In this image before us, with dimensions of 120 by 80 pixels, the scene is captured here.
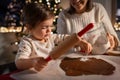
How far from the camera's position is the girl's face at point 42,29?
96 centimetres

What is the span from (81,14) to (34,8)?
692 millimetres

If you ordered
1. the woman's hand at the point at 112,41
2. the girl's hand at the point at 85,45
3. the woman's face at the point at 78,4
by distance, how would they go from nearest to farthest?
the girl's hand at the point at 85,45 → the woman's hand at the point at 112,41 → the woman's face at the point at 78,4

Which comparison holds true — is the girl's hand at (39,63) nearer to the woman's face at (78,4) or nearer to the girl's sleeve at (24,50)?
the girl's sleeve at (24,50)

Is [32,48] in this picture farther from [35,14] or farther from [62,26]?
[62,26]

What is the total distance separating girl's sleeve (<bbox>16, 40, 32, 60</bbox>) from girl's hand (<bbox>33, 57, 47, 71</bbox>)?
82 mm

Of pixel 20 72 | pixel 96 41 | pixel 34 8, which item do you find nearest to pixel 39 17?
pixel 34 8

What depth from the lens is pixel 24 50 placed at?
3.07ft

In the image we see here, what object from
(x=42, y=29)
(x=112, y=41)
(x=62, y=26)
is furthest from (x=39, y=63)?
(x=62, y=26)

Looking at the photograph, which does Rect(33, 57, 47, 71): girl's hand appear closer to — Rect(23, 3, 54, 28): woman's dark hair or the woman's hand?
Rect(23, 3, 54, 28): woman's dark hair

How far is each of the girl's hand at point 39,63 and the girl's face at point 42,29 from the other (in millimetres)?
179

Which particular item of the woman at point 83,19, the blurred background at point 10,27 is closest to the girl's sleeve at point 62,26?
the woman at point 83,19

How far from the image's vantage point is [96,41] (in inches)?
51.9

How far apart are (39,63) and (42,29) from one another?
0.65 feet

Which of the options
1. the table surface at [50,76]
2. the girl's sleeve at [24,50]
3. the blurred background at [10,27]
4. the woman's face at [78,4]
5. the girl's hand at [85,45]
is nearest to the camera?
the table surface at [50,76]
